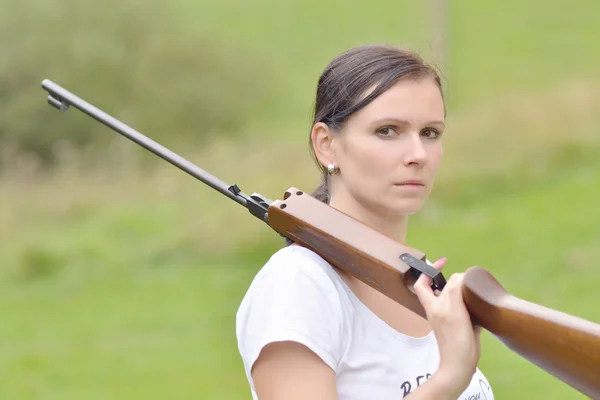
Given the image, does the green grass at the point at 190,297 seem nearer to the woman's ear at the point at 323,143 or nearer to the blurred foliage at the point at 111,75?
the blurred foliage at the point at 111,75

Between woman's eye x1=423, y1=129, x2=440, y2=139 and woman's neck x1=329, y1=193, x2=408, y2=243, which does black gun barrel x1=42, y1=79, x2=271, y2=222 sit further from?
woman's eye x1=423, y1=129, x2=440, y2=139

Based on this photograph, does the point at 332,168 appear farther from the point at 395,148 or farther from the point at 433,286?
the point at 433,286

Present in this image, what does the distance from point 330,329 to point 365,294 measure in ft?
0.68

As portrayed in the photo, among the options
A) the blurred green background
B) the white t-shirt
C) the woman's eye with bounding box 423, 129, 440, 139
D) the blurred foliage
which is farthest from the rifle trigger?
the blurred foliage

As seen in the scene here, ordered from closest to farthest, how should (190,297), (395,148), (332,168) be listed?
1. (395,148)
2. (332,168)
3. (190,297)

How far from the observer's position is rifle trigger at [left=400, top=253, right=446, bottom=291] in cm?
193

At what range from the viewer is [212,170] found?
1111 centimetres

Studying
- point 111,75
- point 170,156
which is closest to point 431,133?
point 170,156

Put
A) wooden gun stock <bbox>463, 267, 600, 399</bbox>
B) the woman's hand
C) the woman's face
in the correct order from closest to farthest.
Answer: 1. wooden gun stock <bbox>463, 267, 600, 399</bbox>
2. the woman's hand
3. the woman's face

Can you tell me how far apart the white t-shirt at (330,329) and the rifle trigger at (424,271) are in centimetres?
13

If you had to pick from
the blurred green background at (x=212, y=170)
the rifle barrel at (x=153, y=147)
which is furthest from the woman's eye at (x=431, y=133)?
the blurred green background at (x=212, y=170)

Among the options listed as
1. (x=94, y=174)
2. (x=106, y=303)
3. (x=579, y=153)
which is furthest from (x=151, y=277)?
(x=579, y=153)

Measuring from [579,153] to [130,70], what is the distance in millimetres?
6641

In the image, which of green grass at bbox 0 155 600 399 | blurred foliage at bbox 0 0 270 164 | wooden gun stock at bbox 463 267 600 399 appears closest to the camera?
wooden gun stock at bbox 463 267 600 399
